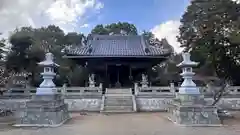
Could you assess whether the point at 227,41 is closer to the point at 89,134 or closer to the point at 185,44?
the point at 185,44

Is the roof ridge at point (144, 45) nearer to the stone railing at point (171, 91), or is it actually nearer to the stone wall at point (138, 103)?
the stone railing at point (171, 91)

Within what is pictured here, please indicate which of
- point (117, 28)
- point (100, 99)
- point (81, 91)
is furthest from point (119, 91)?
point (117, 28)

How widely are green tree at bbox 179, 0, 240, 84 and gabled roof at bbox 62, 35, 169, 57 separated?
4.38 metres

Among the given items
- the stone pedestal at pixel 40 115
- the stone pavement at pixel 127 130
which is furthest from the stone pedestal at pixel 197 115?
the stone pedestal at pixel 40 115

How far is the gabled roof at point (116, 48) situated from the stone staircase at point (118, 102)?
16.4ft

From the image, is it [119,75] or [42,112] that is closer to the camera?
[42,112]

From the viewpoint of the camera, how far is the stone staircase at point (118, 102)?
63.4 ft

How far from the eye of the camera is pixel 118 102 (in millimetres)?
20594

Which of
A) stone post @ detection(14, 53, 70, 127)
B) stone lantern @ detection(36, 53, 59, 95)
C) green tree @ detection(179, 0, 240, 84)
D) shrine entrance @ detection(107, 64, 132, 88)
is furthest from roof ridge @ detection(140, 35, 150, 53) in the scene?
stone post @ detection(14, 53, 70, 127)

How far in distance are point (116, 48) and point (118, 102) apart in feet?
29.7

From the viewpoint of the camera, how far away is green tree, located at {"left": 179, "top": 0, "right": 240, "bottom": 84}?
1032 inches

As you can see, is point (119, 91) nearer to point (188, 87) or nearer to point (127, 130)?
point (188, 87)

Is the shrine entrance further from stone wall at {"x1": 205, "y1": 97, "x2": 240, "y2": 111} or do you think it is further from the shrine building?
stone wall at {"x1": 205, "y1": 97, "x2": 240, "y2": 111}

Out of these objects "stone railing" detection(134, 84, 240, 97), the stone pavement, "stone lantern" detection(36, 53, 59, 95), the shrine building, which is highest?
the shrine building
